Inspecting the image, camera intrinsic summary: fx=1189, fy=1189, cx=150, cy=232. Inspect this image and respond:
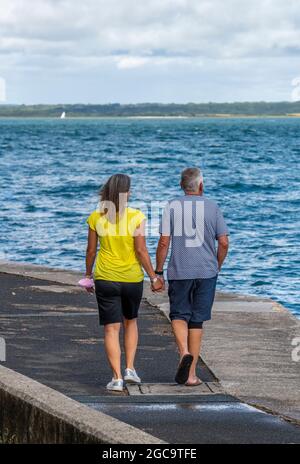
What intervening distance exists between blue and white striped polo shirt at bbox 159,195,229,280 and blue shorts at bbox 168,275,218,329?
6 cm

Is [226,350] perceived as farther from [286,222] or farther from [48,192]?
[48,192]

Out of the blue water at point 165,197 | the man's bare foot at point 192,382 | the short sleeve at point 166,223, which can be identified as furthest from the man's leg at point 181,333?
the blue water at point 165,197

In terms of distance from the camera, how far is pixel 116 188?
8453 mm

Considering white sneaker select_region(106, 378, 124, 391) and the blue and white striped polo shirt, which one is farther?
the blue and white striped polo shirt

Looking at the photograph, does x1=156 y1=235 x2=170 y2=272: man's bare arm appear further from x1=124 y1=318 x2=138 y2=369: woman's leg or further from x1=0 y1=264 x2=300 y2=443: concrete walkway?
x1=0 y1=264 x2=300 y2=443: concrete walkway

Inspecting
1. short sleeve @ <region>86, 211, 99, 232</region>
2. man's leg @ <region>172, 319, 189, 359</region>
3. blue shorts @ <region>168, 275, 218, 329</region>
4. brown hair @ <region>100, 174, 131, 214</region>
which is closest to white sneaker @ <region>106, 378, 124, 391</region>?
man's leg @ <region>172, 319, 189, 359</region>

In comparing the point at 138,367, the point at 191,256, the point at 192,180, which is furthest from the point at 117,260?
the point at 138,367

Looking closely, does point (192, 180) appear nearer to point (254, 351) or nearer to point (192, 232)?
point (192, 232)

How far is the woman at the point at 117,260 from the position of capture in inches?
336

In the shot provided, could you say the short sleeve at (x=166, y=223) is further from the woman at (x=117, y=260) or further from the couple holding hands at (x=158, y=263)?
the woman at (x=117, y=260)

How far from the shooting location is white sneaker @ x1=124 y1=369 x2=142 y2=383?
8812 millimetres

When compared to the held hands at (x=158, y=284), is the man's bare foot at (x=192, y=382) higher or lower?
lower

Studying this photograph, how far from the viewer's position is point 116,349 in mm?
8750

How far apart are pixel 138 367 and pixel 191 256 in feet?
3.78
